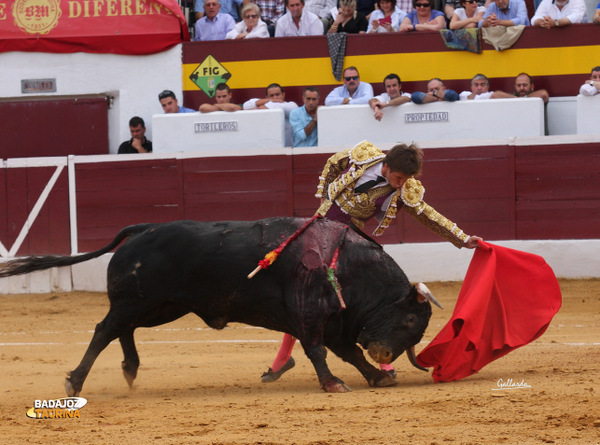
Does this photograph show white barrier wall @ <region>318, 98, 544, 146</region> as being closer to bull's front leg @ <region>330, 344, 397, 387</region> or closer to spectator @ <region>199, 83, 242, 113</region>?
spectator @ <region>199, 83, 242, 113</region>

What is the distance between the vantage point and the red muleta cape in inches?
176

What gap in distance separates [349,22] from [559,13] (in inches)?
73.9

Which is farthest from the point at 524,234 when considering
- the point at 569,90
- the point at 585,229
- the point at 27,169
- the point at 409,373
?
the point at 27,169

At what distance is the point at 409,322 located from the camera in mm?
4441

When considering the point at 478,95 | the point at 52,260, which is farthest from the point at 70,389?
the point at 478,95

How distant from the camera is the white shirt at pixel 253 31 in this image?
945cm

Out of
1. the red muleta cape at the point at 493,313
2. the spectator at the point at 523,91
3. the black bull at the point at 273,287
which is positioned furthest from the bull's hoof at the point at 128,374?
the spectator at the point at 523,91

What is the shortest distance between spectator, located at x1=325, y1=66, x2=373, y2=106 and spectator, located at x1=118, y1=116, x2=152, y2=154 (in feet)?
5.65

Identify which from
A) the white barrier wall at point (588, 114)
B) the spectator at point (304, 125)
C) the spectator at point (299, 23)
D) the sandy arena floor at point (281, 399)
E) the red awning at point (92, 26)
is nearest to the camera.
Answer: the sandy arena floor at point (281, 399)

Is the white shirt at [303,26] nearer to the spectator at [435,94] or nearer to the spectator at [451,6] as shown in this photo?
the spectator at [451,6]

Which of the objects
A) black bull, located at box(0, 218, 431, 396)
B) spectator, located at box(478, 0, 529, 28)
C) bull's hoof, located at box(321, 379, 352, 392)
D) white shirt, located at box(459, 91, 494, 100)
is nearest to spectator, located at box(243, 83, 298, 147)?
white shirt, located at box(459, 91, 494, 100)

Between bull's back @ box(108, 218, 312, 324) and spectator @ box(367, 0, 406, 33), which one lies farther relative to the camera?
spectator @ box(367, 0, 406, 33)

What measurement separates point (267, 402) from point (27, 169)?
6.01 metres

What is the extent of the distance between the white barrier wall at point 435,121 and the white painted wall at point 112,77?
5.76ft
